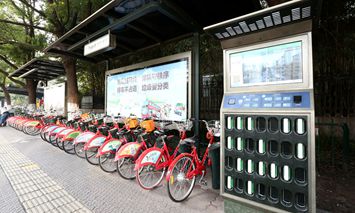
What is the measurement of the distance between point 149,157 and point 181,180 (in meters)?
0.59

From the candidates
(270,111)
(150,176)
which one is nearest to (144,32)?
(150,176)

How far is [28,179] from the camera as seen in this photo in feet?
11.6

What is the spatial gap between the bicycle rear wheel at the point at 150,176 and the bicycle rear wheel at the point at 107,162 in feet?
2.91

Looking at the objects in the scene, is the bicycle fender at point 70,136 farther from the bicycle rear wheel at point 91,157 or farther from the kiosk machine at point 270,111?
the kiosk machine at point 270,111

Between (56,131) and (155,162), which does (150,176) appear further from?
(56,131)

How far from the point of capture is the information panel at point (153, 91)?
425 cm

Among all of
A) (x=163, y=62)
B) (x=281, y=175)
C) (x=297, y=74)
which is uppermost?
(x=163, y=62)

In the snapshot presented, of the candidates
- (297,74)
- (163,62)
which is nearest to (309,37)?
(297,74)

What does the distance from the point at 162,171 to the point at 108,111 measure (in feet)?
12.0

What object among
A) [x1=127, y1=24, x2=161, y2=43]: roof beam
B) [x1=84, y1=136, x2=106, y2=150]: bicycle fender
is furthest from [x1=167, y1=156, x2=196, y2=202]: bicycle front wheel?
[x1=127, y1=24, x2=161, y2=43]: roof beam

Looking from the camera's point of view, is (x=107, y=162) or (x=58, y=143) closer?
(x=107, y=162)

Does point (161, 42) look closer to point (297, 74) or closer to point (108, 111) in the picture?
point (108, 111)

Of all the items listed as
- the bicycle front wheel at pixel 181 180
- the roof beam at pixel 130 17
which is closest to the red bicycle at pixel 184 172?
the bicycle front wheel at pixel 181 180

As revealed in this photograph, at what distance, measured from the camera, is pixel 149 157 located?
3.00 m
